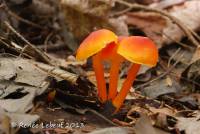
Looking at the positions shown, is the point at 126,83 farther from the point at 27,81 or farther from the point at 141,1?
the point at 141,1

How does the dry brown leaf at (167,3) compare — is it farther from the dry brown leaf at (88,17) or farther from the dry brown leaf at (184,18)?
the dry brown leaf at (88,17)

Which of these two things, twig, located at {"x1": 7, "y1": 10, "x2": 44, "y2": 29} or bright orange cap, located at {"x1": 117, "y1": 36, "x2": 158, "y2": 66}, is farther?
twig, located at {"x1": 7, "y1": 10, "x2": 44, "y2": 29}

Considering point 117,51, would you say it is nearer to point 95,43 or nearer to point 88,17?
point 95,43

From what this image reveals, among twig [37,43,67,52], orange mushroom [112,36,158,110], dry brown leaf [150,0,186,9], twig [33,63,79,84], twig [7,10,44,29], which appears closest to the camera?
orange mushroom [112,36,158,110]

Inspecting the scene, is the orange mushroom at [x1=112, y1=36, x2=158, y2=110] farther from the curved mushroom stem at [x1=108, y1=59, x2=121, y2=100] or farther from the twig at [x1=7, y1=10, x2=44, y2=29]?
the twig at [x1=7, y1=10, x2=44, y2=29]

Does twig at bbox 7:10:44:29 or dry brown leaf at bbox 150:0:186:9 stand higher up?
dry brown leaf at bbox 150:0:186:9

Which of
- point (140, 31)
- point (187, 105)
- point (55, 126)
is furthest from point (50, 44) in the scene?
point (55, 126)

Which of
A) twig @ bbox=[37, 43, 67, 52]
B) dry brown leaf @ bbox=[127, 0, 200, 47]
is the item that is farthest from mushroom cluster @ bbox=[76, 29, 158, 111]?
dry brown leaf @ bbox=[127, 0, 200, 47]
